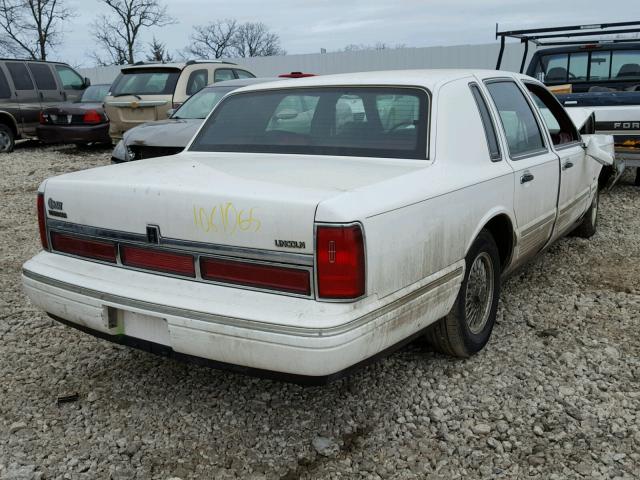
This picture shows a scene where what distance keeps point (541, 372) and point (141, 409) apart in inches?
79.3

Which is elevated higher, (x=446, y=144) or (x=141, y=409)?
(x=446, y=144)

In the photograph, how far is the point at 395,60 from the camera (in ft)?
91.6

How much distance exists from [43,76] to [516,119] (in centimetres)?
1293

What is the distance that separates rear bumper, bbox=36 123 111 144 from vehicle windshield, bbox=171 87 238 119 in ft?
16.9

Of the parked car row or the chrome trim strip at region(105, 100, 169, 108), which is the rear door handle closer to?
the parked car row

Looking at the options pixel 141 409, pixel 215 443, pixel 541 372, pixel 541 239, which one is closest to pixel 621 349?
pixel 541 372

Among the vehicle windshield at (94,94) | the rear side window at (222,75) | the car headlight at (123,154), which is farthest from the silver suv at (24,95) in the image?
the car headlight at (123,154)

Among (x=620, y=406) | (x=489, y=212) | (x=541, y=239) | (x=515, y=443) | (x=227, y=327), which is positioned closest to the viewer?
(x=227, y=327)

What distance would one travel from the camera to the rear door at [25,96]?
1344 cm

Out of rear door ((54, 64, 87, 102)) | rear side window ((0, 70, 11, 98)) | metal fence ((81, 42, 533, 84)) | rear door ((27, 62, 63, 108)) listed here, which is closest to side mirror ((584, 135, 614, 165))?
rear side window ((0, 70, 11, 98))

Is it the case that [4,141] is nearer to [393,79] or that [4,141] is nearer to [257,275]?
[393,79]

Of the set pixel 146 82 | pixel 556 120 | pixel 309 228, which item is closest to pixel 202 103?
pixel 146 82

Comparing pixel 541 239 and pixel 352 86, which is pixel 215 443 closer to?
pixel 352 86

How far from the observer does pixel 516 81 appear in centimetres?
412
